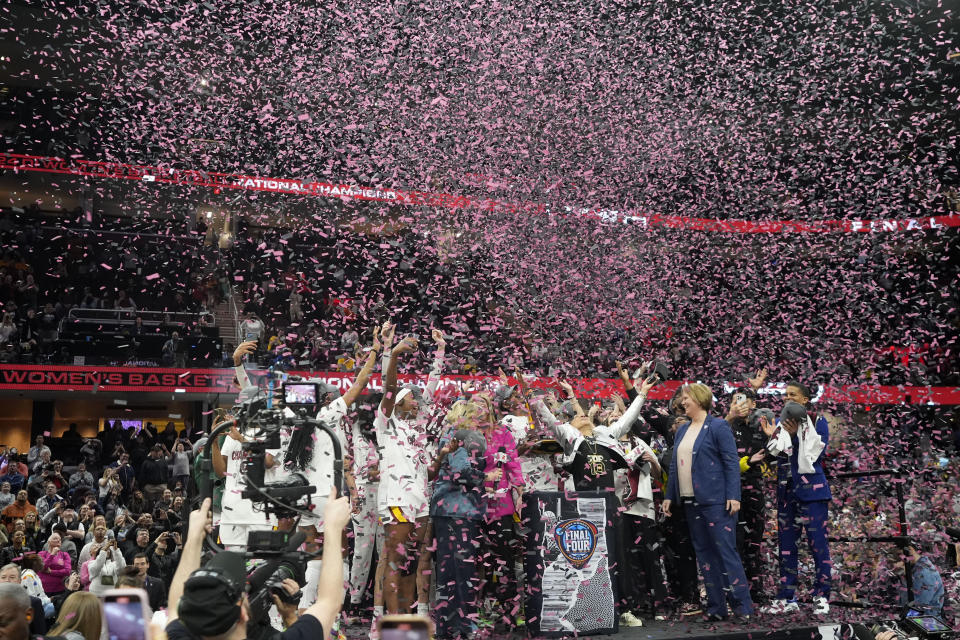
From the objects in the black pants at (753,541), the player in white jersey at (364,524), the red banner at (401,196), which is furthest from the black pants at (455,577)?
the red banner at (401,196)

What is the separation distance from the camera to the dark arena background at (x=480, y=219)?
13492 millimetres

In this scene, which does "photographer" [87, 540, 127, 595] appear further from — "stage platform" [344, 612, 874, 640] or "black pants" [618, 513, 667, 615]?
"black pants" [618, 513, 667, 615]

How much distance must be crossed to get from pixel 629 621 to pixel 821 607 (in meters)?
1.47

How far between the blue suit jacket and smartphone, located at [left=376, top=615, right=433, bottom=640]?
188 inches

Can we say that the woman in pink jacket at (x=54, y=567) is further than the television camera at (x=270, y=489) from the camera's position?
Yes

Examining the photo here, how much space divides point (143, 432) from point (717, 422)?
12694 millimetres

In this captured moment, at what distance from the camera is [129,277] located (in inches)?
682

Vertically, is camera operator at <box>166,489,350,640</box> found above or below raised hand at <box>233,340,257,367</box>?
→ below

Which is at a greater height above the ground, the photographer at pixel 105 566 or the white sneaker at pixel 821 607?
the photographer at pixel 105 566

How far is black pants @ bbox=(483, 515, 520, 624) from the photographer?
6164 mm

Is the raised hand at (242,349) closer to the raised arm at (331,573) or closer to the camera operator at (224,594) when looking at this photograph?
the camera operator at (224,594)

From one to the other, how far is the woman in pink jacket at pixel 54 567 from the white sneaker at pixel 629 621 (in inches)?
204

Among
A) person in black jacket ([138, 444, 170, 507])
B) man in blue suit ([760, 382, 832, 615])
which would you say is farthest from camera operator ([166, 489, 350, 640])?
person in black jacket ([138, 444, 170, 507])

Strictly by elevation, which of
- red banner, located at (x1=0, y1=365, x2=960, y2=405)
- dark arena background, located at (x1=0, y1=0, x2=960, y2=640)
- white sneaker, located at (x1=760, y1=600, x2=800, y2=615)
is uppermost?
dark arena background, located at (x1=0, y1=0, x2=960, y2=640)
